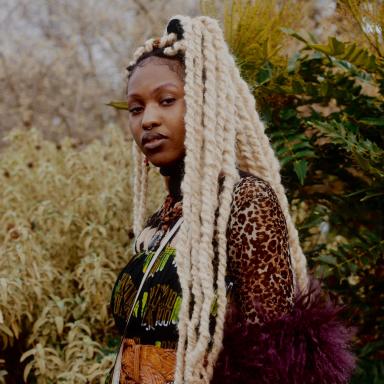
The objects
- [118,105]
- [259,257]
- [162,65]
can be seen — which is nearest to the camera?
[259,257]

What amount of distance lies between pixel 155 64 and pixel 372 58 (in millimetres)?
1059

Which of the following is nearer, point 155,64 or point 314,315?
point 314,315

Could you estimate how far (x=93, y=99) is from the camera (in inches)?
381

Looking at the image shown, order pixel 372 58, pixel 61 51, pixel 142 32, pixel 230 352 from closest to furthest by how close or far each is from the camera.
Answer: pixel 230 352
pixel 372 58
pixel 142 32
pixel 61 51

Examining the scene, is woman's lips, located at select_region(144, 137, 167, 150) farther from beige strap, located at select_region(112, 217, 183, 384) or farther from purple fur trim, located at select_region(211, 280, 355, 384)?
purple fur trim, located at select_region(211, 280, 355, 384)

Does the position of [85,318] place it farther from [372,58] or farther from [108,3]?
[108,3]

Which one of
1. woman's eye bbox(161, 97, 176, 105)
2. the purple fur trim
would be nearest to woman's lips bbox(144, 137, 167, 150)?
woman's eye bbox(161, 97, 176, 105)

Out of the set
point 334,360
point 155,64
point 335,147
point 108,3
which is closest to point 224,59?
point 155,64

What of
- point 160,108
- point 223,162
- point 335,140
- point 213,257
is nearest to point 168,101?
point 160,108

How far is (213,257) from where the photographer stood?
1558 millimetres

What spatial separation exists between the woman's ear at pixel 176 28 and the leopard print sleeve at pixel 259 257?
0.55m

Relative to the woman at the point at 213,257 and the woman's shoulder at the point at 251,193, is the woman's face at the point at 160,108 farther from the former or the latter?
the woman's shoulder at the point at 251,193

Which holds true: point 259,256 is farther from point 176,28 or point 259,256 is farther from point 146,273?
point 176,28

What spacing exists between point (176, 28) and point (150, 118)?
325mm
